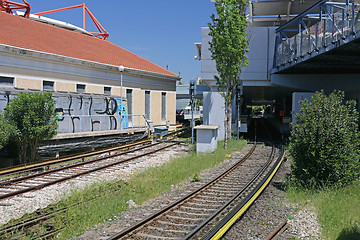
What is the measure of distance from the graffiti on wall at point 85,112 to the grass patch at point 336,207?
39.1 feet

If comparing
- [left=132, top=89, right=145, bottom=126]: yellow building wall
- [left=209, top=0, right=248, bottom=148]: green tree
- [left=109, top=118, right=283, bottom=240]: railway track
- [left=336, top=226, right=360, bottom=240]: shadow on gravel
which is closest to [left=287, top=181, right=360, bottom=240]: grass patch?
[left=336, top=226, right=360, bottom=240]: shadow on gravel

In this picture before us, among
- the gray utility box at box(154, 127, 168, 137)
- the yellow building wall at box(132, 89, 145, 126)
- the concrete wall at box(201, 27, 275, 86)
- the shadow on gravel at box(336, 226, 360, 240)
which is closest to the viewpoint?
the shadow on gravel at box(336, 226, 360, 240)

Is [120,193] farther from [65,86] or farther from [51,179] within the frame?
[65,86]

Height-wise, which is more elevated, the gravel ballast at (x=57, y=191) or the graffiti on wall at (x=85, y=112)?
the graffiti on wall at (x=85, y=112)

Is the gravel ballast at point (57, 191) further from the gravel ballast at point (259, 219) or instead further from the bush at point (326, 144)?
the bush at point (326, 144)

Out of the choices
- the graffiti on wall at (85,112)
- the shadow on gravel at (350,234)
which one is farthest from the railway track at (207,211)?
the graffiti on wall at (85,112)

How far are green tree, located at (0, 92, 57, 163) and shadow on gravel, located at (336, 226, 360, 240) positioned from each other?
12.0m

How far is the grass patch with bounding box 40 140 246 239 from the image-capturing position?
7559 mm

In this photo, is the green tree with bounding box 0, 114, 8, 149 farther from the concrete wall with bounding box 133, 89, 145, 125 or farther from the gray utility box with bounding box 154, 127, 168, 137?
the gray utility box with bounding box 154, 127, 168, 137

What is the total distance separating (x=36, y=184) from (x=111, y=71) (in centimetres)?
1535

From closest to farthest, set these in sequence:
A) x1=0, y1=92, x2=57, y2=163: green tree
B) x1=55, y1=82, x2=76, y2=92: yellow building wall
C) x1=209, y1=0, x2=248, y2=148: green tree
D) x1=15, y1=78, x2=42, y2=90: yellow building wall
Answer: x1=0, y1=92, x2=57, y2=163: green tree
x1=15, y1=78, x2=42, y2=90: yellow building wall
x1=55, y1=82, x2=76, y2=92: yellow building wall
x1=209, y1=0, x2=248, y2=148: green tree

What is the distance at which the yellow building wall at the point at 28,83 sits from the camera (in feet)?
58.9

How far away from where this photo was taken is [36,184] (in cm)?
1091

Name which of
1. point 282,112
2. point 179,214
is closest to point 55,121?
point 179,214
